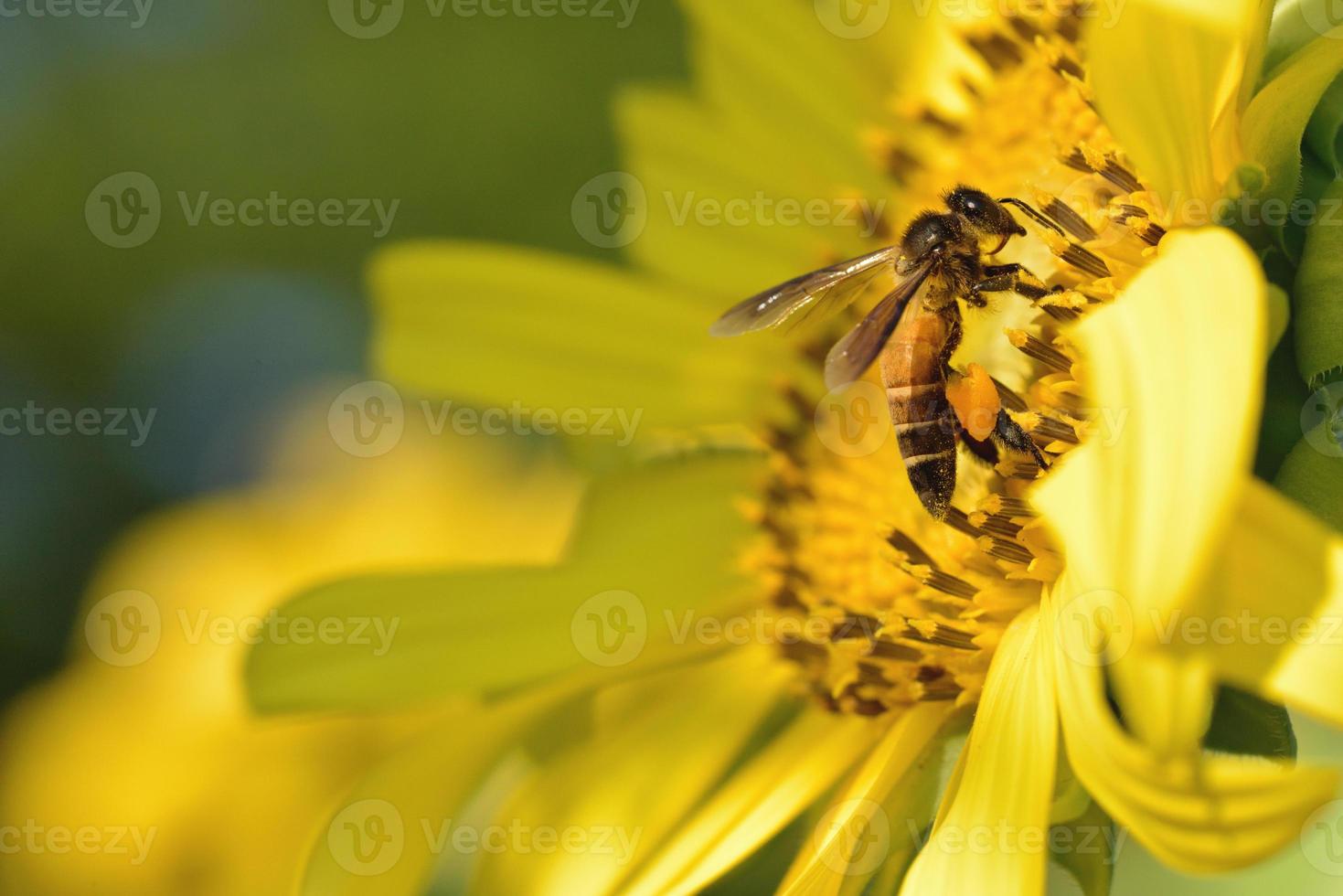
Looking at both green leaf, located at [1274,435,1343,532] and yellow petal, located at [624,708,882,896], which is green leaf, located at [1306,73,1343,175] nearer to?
green leaf, located at [1274,435,1343,532]

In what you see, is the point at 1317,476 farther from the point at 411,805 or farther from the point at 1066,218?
the point at 411,805

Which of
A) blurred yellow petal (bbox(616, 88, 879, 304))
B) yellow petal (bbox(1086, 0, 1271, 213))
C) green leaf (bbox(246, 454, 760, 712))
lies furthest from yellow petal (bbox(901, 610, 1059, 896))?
blurred yellow petal (bbox(616, 88, 879, 304))

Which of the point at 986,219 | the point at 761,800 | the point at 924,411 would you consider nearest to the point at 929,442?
the point at 924,411

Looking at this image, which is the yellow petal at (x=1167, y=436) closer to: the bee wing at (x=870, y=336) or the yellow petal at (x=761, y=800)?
the bee wing at (x=870, y=336)

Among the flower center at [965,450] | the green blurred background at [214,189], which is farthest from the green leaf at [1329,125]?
the green blurred background at [214,189]

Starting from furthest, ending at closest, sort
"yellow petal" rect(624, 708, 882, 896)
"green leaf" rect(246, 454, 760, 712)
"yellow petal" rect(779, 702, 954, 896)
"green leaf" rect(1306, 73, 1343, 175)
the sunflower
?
"green leaf" rect(246, 454, 760, 712) < "yellow petal" rect(624, 708, 882, 896) < "yellow petal" rect(779, 702, 954, 896) < "green leaf" rect(1306, 73, 1343, 175) < the sunflower

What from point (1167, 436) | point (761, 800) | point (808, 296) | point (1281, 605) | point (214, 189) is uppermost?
point (214, 189)

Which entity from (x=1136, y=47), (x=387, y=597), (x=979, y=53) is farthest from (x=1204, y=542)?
(x=387, y=597)
